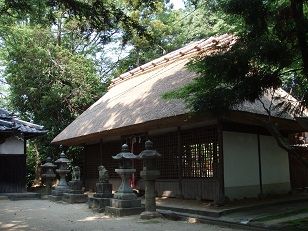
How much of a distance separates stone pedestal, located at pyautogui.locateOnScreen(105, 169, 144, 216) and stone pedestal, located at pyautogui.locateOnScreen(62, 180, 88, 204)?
367cm

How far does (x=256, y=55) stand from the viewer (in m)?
7.40

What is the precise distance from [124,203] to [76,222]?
1505 millimetres

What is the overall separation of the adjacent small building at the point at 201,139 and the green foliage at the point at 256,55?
2331mm

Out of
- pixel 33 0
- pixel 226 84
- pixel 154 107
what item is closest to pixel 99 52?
pixel 154 107

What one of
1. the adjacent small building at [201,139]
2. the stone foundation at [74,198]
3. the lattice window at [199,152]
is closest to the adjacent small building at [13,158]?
the adjacent small building at [201,139]

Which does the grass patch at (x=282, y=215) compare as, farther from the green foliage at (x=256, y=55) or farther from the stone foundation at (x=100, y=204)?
the stone foundation at (x=100, y=204)

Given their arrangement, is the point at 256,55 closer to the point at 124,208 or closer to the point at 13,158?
the point at 124,208

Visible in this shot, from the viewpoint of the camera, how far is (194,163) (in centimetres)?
1310

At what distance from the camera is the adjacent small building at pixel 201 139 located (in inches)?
465

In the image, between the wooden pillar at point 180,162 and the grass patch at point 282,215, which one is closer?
the grass patch at point 282,215

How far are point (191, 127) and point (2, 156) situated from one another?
8739mm

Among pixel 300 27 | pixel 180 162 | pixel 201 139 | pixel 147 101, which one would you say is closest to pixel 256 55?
pixel 300 27

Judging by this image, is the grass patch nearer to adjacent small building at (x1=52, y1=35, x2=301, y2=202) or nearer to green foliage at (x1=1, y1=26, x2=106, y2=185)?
adjacent small building at (x1=52, y1=35, x2=301, y2=202)

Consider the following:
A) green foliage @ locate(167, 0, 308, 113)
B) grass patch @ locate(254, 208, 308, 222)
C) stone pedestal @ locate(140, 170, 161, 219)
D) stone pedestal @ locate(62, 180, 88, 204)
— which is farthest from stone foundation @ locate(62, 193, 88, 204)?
green foliage @ locate(167, 0, 308, 113)
